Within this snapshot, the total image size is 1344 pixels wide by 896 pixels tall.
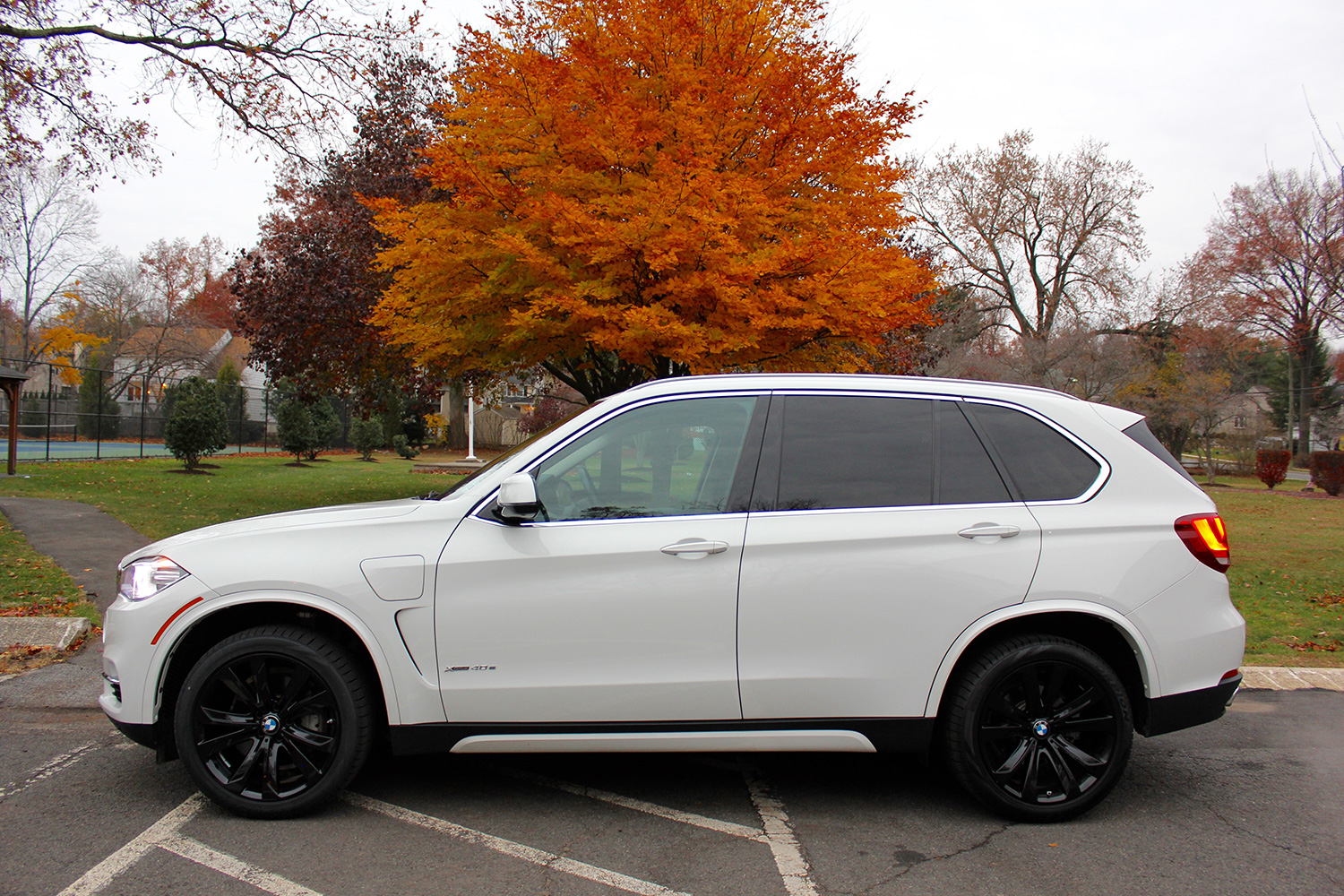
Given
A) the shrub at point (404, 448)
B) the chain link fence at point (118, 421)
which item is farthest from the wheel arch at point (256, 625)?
the shrub at point (404, 448)

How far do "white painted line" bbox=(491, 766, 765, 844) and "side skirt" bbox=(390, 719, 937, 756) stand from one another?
315 mm

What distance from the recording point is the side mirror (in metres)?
3.39

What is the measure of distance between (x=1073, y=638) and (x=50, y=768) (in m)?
4.57

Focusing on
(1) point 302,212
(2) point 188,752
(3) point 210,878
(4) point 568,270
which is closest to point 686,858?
(3) point 210,878

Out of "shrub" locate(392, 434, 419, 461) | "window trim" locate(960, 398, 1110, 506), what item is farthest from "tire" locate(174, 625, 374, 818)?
"shrub" locate(392, 434, 419, 461)

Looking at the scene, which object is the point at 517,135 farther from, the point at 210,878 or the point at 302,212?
the point at 302,212

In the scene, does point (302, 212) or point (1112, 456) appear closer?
point (1112, 456)

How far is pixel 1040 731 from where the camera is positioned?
3564mm

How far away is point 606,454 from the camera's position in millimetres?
3707

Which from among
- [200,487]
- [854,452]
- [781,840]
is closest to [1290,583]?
[854,452]

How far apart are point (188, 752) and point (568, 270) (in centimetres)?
713

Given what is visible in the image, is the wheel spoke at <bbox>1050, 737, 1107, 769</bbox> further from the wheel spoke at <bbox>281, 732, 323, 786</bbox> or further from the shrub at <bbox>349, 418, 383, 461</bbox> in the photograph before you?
the shrub at <bbox>349, 418, 383, 461</bbox>

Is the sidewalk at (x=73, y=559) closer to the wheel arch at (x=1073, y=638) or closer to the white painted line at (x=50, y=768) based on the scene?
the white painted line at (x=50, y=768)

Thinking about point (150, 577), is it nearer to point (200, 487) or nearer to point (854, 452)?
point (854, 452)
